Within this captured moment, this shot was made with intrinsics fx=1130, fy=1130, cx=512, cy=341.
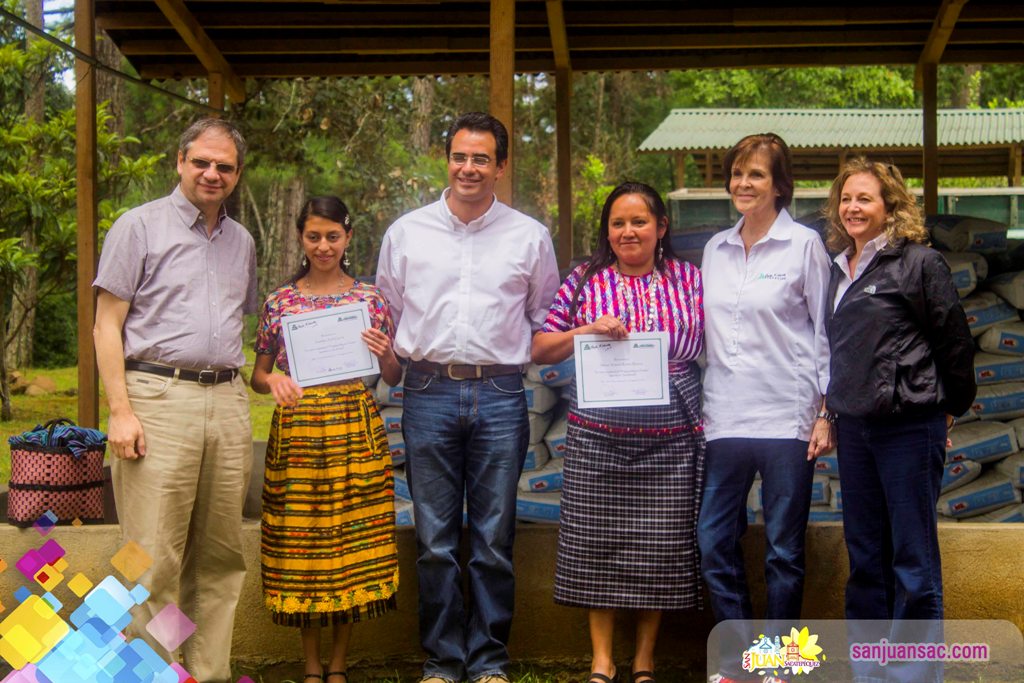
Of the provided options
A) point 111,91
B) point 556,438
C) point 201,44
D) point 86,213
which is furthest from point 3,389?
point 556,438

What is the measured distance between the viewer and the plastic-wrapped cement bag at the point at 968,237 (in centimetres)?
660

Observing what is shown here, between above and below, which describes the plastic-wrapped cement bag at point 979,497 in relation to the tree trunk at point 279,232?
below

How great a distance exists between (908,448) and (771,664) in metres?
0.89

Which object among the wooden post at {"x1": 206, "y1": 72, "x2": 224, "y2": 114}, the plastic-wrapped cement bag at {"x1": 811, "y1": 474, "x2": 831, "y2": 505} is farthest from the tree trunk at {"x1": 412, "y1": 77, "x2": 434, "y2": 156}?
the plastic-wrapped cement bag at {"x1": 811, "y1": 474, "x2": 831, "y2": 505}

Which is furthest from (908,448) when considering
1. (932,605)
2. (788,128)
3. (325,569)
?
(788,128)

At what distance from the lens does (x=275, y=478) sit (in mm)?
3930

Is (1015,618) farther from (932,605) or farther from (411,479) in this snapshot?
(411,479)

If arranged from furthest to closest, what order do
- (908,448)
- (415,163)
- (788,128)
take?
(788,128) < (415,163) < (908,448)

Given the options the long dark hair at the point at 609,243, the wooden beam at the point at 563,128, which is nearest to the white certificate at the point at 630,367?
the long dark hair at the point at 609,243

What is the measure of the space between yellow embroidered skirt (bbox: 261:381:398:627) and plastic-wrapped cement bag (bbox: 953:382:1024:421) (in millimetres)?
3750

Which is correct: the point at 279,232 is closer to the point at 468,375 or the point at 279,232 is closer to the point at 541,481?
the point at 541,481

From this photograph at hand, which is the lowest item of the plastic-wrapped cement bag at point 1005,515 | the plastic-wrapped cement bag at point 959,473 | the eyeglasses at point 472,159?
the plastic-wrapped cement bag at point 1005,515

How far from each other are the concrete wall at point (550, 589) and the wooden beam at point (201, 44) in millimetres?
3339

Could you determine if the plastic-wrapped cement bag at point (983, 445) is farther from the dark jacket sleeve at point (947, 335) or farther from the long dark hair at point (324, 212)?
the long dark hair at point (324, 212)
